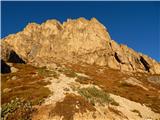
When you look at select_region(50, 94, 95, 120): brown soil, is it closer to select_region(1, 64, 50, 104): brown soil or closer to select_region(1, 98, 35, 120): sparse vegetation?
select_region(1, 98, 35, 120): sparse vegetation

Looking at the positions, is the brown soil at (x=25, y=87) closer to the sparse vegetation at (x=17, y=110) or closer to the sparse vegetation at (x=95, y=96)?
the sparse vegetation at (x=17, y=110)

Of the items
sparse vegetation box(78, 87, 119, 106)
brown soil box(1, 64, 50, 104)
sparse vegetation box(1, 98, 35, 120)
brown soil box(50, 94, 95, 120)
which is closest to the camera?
brown soil box(50, 94, 95, 120)

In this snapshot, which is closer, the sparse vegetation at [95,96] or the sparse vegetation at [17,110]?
the sparse vegetation at [17,110]

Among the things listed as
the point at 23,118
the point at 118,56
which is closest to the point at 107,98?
the point at 23,118

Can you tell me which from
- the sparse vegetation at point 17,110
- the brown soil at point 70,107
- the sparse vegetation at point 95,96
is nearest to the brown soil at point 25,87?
the sparse vegetation at point 17,110

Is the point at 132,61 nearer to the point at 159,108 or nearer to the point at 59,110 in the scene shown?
the point at 159,108

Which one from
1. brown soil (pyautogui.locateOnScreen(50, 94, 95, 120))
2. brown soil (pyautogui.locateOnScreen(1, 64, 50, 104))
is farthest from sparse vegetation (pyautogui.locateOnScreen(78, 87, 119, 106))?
brown soil (pyautogui.locateOnScreen(1, 64, 50, 104))

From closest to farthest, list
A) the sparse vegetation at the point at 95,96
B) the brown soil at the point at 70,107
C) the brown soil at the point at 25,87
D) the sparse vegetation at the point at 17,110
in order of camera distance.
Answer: the brown soil at the point at 70,107, the sparse vegetation at the point at 17,110, the brown soil at the point at 25,87, the sparse vegetation at the point at 95,96

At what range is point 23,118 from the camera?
1569 inches

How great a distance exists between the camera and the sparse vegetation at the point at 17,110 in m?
40.3

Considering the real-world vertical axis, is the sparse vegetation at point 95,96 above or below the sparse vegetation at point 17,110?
above

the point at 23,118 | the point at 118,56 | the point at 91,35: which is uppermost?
the point at 91,35

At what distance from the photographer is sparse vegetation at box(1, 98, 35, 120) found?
40281 mm

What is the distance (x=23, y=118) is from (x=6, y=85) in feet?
69.1
